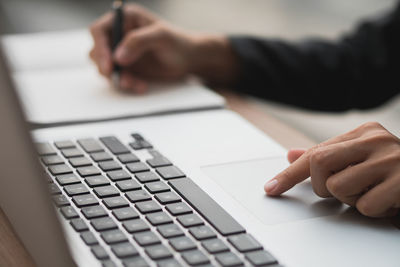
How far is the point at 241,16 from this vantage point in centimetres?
370

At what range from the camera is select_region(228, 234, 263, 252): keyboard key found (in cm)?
54

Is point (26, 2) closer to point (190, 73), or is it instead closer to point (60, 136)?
point (190, 73)

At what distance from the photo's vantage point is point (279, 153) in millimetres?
791

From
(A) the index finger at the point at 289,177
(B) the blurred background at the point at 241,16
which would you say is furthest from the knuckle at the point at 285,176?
(B) the blurred background at the point at 241,16

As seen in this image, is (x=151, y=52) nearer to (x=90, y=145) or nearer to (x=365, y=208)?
(x=90, y=145)

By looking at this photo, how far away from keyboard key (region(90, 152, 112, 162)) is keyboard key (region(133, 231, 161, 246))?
0.19 meters

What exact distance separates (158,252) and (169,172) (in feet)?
0.60

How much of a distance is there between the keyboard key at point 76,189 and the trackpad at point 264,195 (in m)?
0.15

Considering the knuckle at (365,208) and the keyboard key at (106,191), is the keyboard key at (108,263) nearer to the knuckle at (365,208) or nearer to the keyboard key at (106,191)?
the keyboard key at (106,191)

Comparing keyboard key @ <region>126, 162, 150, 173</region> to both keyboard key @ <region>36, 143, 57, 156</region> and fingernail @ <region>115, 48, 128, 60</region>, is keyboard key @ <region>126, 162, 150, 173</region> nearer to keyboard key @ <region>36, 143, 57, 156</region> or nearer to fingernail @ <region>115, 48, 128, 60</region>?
keyboard key @ <region>36, 143, 57, 156</region>

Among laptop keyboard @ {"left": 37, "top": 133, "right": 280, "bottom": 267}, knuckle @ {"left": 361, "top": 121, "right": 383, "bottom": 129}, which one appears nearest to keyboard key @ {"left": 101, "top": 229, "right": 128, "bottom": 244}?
laptop keyboard @ {"left": 37, "top": 133, "right": 280, "bottom": 267}

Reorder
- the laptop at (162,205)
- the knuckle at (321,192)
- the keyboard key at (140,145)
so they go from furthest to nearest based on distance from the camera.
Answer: the keyboard key at (140,145)
the knuckle at (321,192)
the laptop at (162,205)

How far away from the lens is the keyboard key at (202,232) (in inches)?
21.7

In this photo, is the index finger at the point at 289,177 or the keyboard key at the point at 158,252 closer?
the keyboard key at the point at 158,252
